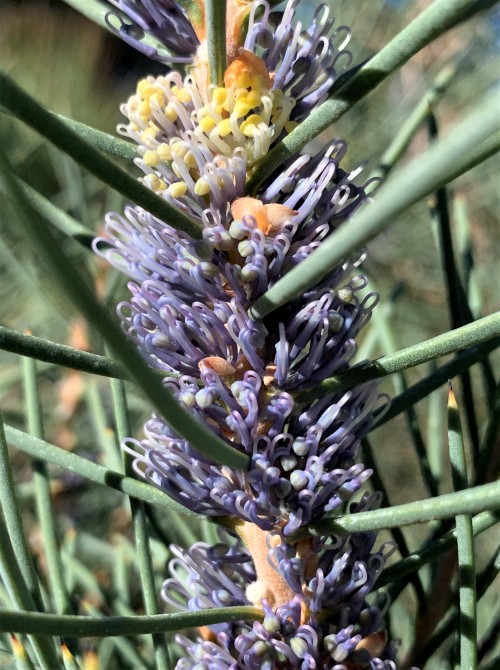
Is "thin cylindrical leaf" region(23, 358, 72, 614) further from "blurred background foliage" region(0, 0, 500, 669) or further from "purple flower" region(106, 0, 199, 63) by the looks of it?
"purple flower" region(106, 0, 199, 63)

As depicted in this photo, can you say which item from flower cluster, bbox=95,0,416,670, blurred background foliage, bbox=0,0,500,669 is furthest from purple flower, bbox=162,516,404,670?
blurred background foliage, bbox=0,0,500,669

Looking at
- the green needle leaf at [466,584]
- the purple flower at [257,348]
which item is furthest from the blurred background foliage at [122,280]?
the green needle leaf at [466,584]

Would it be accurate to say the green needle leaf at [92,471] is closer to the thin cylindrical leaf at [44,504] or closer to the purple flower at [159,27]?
the thin cylindrical leaf at [44,504]

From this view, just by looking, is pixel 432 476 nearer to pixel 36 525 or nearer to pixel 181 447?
pixel 181 447

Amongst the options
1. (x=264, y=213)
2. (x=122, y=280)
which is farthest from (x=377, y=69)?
(x=122, y=280)

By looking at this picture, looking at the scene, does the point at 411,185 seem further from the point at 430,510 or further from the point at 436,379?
the point at 436,379
